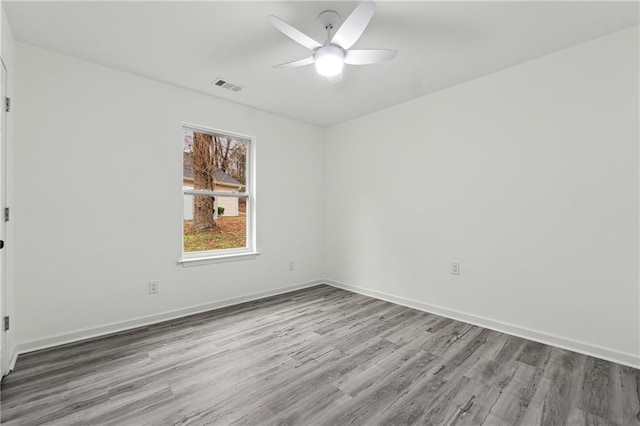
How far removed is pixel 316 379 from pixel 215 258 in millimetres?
1970

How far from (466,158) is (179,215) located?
3.14 metres

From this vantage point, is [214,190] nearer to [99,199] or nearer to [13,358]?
[99,199]

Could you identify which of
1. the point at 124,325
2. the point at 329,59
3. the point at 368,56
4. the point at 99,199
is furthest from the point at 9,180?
the point at 368,56

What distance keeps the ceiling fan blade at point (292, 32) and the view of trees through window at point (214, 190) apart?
1996mm

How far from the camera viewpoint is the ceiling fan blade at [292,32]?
5.87ft

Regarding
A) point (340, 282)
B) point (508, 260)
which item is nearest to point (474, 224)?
point (508, 260)

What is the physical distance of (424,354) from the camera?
238 centimetres

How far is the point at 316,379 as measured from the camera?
6.66ft

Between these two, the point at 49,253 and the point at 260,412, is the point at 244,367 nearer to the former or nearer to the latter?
the point at 260,412

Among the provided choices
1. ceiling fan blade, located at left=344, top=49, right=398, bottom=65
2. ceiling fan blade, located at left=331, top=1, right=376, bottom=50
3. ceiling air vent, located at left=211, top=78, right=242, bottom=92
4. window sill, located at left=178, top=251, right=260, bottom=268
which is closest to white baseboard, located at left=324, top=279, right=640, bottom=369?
window sill, located at left=178, top=251, right=260, bottom=268

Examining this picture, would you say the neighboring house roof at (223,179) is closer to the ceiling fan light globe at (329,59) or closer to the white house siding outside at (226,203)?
the white house siding outside at (226,203)

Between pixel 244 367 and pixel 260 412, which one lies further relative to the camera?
pixel 244 367

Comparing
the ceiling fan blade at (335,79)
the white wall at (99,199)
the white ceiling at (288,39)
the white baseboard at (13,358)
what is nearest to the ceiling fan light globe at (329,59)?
the white ceiling at (288,39)

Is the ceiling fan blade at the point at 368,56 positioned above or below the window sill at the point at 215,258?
above
